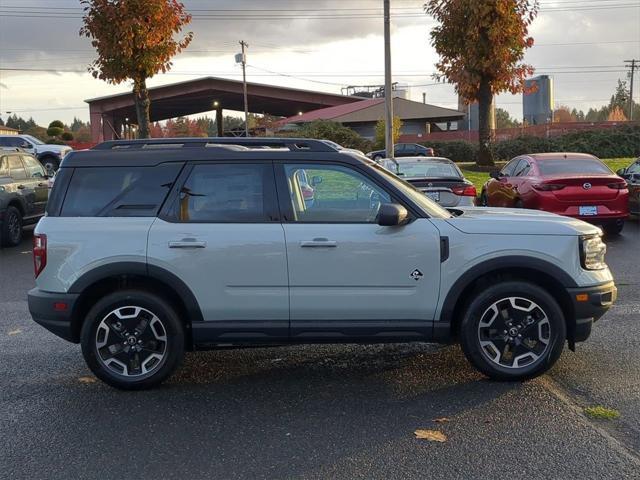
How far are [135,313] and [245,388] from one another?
1.01 meters

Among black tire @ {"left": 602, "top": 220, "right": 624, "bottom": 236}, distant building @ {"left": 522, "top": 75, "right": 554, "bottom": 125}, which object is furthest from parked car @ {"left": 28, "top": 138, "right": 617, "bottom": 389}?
distant building @ {"left": 522, "top": 75, "right": 554, "bottom": 125}

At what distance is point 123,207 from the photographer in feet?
16.3

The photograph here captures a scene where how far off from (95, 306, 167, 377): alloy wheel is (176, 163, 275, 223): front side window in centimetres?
81

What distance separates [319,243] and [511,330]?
1588mm

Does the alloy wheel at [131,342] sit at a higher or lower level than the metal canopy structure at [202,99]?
lower

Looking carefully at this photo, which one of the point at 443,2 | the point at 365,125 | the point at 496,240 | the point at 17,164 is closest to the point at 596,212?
the point at 496,240

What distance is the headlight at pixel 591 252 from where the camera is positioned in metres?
4.89

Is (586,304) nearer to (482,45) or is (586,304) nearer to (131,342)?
(131,342)

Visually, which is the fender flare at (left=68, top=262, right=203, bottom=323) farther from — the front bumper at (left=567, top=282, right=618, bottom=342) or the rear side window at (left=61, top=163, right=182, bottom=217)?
the front bumper at (left=567, top=282, right=618, bottom=342)

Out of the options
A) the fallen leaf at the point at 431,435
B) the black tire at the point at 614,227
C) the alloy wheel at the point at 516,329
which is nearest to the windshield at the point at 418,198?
the alloy wheel at the point at 516,329

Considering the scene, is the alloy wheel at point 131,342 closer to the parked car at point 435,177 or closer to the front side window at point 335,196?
the front side window at point 335,196

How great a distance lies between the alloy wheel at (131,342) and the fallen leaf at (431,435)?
2005 mm

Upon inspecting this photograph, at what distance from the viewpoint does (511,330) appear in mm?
4879

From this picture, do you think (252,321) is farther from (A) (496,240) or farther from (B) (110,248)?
(A) (496,240)
